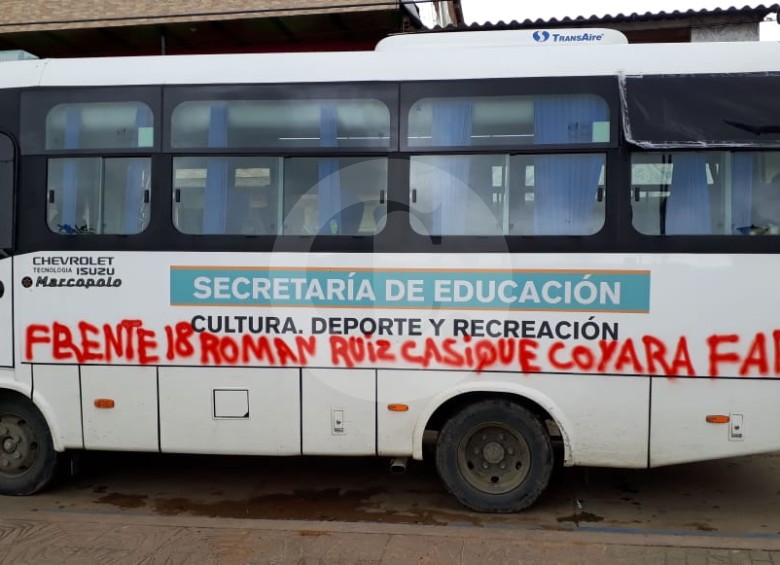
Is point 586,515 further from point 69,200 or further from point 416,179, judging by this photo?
point 69,200

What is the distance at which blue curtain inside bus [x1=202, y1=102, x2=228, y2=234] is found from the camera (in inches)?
218

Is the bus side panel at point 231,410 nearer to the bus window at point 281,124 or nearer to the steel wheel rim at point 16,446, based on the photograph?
the steel wheel rim at point 16,446

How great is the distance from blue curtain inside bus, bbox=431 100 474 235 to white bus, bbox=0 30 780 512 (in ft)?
0.05

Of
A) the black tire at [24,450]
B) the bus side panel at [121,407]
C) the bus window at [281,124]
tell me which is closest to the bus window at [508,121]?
the bus window at [281,124]

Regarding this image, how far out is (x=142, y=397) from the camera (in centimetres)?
564

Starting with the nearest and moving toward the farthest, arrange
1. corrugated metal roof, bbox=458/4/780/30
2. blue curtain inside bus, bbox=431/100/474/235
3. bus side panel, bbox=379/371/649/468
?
bus side panel, bbox=379/371/649/468 < blue curtain inside bus, bbox=431/100/474/235 < corrugated metal roof, bbox=458/4/780/30

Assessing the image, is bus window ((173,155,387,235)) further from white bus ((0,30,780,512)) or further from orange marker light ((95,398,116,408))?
orange marker light ((95,398,116,408))

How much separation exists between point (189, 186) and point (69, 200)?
0.98m

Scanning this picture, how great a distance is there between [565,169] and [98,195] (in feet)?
11.7

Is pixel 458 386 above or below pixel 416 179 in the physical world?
below

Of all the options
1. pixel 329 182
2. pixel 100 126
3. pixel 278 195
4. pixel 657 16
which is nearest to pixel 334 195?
pixel 329 182

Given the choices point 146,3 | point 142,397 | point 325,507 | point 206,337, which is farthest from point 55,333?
point 146,3

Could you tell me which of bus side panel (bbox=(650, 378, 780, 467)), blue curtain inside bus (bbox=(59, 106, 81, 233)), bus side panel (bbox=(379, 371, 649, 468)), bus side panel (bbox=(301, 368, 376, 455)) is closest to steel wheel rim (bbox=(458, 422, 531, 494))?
bus side panel (bbox=(379, 371, 649, 468))

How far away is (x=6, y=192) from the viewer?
578 centimetres
